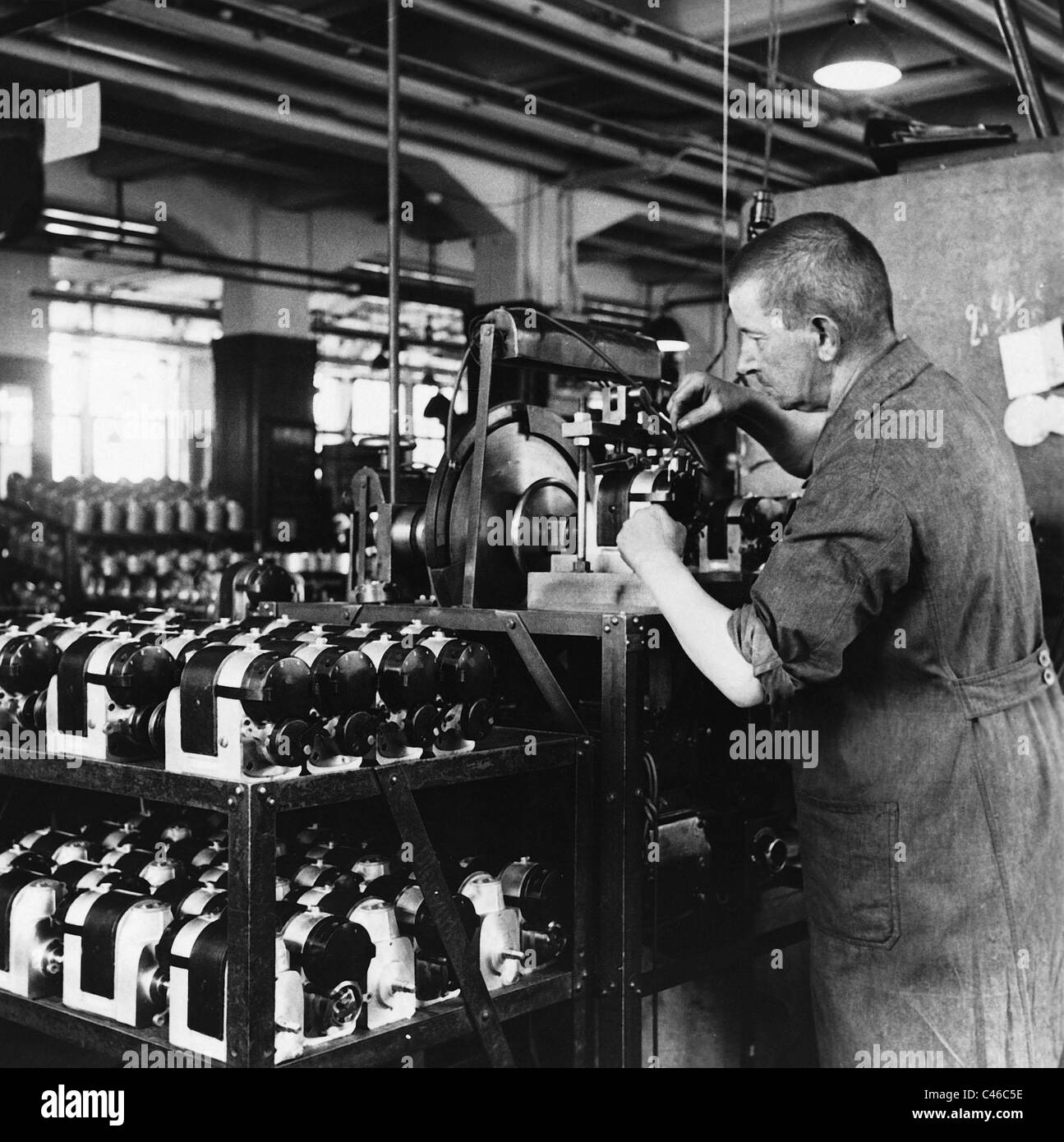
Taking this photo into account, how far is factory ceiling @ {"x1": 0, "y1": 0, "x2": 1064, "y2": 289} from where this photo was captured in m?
6.86

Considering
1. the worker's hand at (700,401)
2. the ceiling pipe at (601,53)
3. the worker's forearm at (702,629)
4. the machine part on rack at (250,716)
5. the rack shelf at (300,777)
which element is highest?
the ceiling pipe at (601,53)

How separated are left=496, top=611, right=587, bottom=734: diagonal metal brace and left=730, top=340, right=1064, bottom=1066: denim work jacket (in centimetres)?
48

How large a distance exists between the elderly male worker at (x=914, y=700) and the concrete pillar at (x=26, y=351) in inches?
374

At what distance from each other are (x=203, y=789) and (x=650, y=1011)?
52.4 inches

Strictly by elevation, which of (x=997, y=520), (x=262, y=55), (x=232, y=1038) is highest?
(x=262, y=55)

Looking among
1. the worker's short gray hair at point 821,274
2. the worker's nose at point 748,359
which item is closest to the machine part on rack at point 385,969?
the worker's nose at point 748,359

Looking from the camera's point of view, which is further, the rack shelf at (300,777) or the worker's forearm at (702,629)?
the rack shelf at (300,777)

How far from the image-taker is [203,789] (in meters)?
2.07

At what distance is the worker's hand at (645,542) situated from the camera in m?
Result: 2.08

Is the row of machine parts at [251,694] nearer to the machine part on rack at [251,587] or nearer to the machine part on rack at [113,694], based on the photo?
the machine part on rack at [113,694]

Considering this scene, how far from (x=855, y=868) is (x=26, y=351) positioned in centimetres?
1027

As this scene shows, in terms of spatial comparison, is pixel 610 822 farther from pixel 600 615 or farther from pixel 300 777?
pixel 300 777
